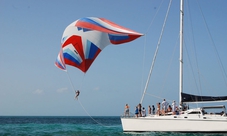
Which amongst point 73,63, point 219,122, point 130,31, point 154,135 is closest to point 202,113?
point 219,122

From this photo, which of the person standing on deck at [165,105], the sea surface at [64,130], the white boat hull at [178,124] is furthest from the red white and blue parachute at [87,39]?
the person standing on deck at [165,105]

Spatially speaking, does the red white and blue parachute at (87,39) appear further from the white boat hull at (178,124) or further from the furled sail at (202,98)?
the furled sail at (202,98)

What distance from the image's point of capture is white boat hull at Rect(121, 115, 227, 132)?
19.9m

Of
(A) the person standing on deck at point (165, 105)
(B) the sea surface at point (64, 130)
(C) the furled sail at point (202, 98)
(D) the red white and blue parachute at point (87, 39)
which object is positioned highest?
(D) the red white and blue parachute at point (87, 39)

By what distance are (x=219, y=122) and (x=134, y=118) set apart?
17.1ft

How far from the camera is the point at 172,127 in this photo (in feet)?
66.9

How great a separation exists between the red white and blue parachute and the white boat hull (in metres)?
5.26

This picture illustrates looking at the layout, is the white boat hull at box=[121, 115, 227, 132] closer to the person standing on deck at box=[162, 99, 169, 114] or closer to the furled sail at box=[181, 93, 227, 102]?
the person standing on deck at box=[162, 99, 169, 114]

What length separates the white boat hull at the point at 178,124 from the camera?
19938 millimetres

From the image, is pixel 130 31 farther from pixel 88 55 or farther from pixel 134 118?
pixel 134 118

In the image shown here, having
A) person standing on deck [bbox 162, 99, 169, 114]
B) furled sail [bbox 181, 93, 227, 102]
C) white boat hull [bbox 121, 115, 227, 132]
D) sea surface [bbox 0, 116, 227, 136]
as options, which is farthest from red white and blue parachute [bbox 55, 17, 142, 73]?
furled sail [bbox 181, 93, 227, 102]

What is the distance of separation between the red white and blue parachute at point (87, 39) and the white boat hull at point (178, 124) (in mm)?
5264

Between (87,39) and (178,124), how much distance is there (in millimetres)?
7621

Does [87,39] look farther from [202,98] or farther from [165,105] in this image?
[202,98]
